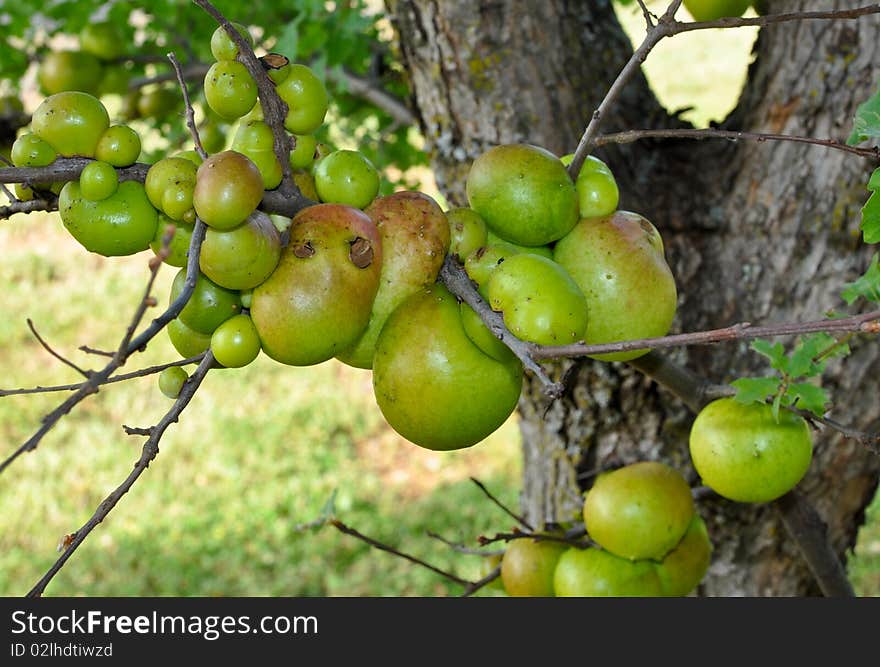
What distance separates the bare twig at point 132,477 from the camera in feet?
2.81

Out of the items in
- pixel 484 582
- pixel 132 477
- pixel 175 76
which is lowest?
pixel 484 582

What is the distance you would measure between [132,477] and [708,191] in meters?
1.60

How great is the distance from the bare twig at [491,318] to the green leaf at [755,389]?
20.1 inches

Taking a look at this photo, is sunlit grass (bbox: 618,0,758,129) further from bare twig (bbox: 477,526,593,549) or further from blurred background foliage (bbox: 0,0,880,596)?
bare twig (bbox: 477,526,593,549)

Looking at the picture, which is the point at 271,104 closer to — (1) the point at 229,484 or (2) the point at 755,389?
(2) the point at 755,389

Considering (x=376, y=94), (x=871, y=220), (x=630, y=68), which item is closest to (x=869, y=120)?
(x=871, y=220)

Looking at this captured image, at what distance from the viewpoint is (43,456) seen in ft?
15.5

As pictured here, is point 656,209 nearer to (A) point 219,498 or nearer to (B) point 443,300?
(B) point 443,300

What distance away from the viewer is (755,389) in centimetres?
138

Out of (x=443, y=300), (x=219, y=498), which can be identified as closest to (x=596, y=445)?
(x=443, y=300)

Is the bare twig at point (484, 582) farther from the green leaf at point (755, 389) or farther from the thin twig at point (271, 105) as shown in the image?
the thin twig at point (271, 105)

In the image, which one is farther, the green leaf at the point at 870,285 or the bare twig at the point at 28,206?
the green leaf at the point at 870,285

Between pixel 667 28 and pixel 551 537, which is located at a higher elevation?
pixel 667 28

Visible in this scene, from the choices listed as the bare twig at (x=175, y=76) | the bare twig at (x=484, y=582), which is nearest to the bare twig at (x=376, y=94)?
the bare twig at (x=175, y=76)
